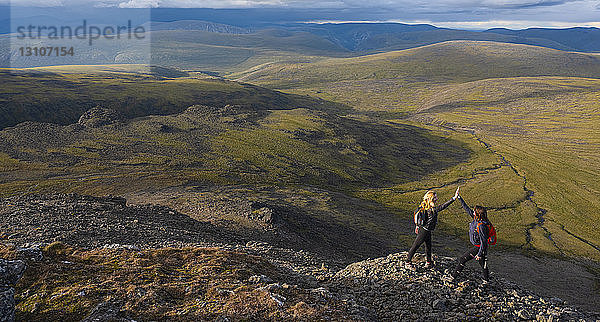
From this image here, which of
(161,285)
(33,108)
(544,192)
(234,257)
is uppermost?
(161,285)

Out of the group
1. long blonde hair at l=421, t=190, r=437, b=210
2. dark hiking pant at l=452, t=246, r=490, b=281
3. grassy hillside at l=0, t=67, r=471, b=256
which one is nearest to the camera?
dark hiking pant at l=452, t=246, r=490, b=281

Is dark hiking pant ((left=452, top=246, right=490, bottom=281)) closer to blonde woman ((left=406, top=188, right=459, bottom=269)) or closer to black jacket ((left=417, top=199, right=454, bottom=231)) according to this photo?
blonde woman ((left=406, top=188, right=459, bottom=269))

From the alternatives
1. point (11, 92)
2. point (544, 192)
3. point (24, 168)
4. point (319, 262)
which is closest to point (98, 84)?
point (11, 92)

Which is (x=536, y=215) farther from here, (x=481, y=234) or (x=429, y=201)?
(x=429, y=201)

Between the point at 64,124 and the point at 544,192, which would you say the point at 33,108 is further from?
the point at 544,192

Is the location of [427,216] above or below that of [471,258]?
above

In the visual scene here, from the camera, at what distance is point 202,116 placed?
14138 centimetres

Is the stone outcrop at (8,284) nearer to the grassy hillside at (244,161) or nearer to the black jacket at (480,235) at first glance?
the black jacket at (480,235)

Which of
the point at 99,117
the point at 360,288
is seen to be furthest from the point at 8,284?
the point at 99,117

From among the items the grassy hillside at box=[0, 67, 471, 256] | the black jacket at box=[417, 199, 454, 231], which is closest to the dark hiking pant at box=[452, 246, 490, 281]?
the black jacket at box=[417, 199, 454, 231]

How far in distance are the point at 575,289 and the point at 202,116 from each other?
12685 cm

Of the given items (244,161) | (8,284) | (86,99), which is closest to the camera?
(8,284)

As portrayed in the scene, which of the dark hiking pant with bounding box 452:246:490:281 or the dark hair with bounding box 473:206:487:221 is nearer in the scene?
the dark hair with bounding box 473:206:487:221

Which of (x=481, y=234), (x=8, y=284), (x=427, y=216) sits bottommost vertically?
(x=8, y=284)
